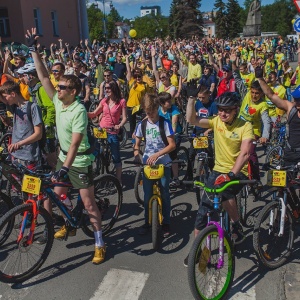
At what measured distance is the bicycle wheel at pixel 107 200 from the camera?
4.81 m

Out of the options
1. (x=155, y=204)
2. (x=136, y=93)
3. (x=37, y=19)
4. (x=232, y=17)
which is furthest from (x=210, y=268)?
(x=232, y=17)

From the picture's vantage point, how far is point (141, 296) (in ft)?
12.3

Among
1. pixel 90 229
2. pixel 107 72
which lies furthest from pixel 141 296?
pixel 107 72

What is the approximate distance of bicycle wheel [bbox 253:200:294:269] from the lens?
13.0 feet

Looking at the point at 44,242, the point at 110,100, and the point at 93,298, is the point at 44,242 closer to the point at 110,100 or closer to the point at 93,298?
the point at 93,298

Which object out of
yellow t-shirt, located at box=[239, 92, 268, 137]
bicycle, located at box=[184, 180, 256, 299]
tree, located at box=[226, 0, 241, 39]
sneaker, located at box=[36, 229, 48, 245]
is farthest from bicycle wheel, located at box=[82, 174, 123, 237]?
tree, located at box=[226, 0, 241, 39]

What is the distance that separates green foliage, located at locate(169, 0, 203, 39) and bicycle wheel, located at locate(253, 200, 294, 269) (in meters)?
78.8

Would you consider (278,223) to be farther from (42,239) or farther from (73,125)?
(42,239)

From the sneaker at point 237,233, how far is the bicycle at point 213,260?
0.61m

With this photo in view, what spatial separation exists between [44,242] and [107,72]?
4.72 metres

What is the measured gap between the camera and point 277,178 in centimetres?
400

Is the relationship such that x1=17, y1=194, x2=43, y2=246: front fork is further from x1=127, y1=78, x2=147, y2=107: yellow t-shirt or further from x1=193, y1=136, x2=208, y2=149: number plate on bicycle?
x1=127, y1=78, x2=147, y2=107: yellow t-shirt

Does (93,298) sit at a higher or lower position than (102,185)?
lower

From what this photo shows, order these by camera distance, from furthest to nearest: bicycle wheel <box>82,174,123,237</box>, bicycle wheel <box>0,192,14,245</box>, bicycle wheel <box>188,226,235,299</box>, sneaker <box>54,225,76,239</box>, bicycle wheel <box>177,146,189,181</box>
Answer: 1. bicycle wheel <box>177,146,189,181</box>
2. bicycle wheel <box>82,174,123,237</box>
3. sneaker <box>54,225,76,239</box>
4. bicycle wheel <box>0,192,14,245</box>
5. bicycle wheel <box>188,226,235,299</box>
